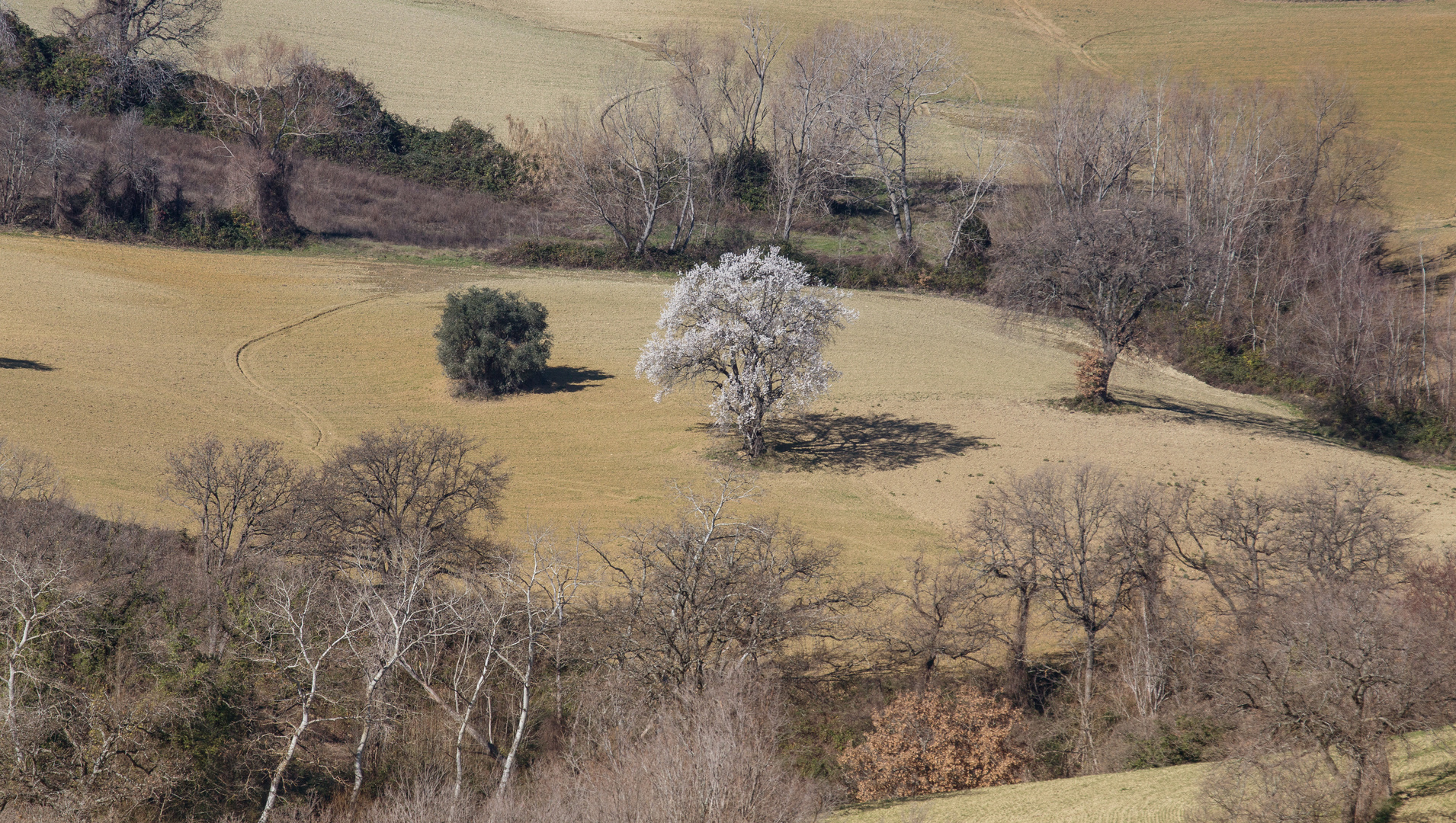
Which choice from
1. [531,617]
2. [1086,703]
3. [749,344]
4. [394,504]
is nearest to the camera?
[531,617]

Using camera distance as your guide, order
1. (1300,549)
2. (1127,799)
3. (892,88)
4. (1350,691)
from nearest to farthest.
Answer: (1350,691) < (1127,799) < (1300,549) < (892,88)

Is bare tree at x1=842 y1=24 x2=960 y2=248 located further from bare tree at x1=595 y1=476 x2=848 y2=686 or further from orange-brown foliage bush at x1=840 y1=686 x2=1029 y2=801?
orange-brown foliage bush at x1=840 y1=686 x2=1029 y2=801

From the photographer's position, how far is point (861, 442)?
4259 cm

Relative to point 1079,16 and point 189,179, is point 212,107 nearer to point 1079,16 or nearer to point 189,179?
point 189,179

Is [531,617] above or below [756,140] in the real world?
below

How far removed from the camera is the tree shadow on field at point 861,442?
40688 mm

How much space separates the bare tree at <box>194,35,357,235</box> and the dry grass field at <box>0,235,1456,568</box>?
12762mm

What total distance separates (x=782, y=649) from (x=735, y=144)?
6171 centimetres

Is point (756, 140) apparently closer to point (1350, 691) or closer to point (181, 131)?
point (181, 131)

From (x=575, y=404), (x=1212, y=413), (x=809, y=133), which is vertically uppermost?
(x=809, y=133)

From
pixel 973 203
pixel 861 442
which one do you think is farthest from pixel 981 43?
pixel 861 442

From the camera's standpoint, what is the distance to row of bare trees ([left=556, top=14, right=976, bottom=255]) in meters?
71.6

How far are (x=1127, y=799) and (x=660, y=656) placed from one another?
974cm

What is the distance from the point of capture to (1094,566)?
27094 mm
